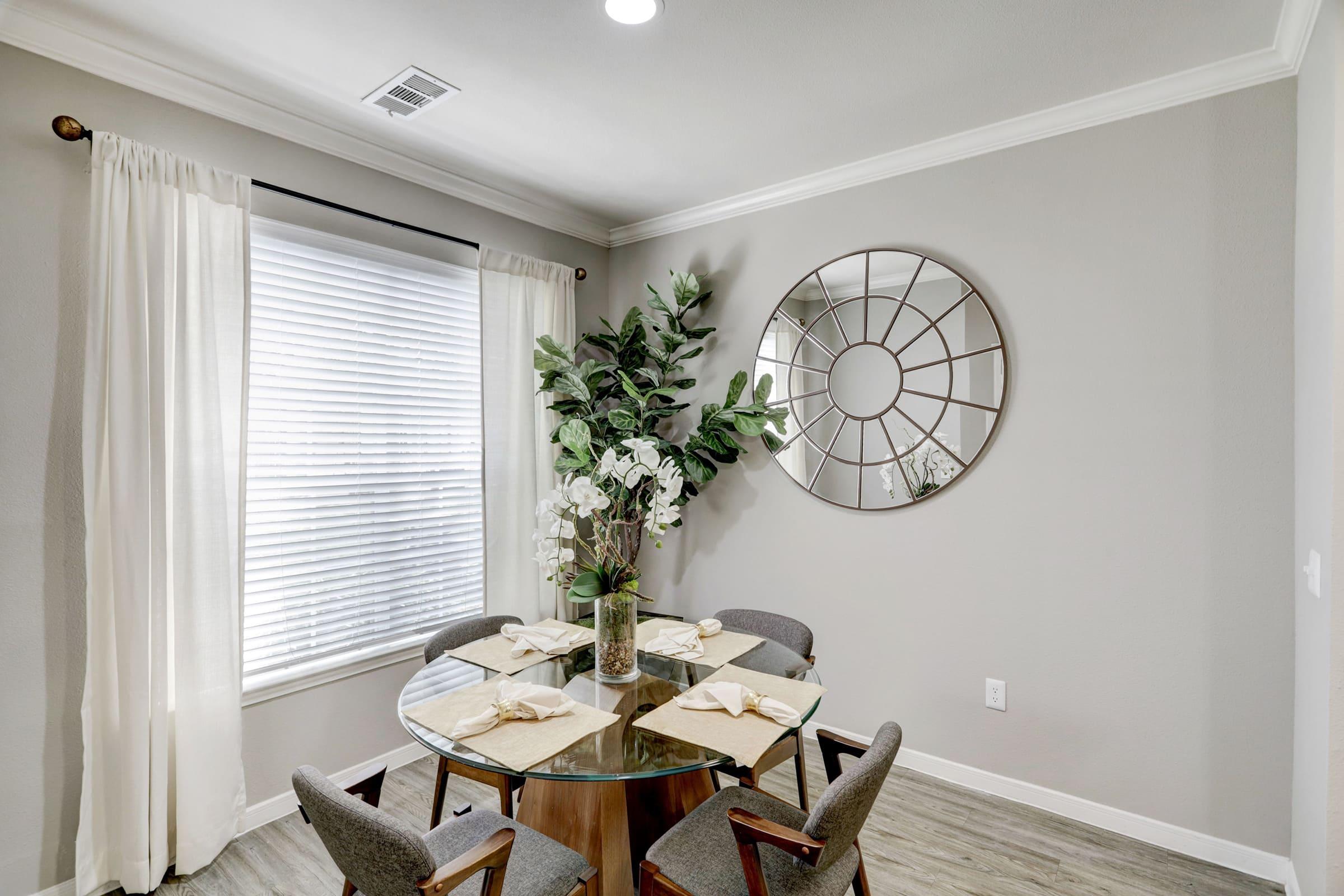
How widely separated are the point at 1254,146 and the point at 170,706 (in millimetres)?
4097

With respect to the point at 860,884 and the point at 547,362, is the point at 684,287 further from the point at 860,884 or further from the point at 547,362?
the point at 860,884

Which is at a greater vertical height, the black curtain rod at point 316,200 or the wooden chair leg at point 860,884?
the black curtain rod at point 316,200

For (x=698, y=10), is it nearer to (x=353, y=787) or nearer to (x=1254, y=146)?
(x=1254, y=146)

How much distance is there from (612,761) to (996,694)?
6.24 feet

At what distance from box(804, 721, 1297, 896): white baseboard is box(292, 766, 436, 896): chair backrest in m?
2.30

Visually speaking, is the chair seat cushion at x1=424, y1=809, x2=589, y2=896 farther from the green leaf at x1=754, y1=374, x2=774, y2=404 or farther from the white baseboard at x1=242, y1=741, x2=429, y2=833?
the green leaf at x1=754, y1=374, x2=774, y2=404

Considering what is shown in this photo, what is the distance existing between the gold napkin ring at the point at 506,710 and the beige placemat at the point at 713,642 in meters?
0.43

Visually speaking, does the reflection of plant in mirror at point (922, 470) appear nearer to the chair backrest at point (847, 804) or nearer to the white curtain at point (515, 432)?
the chair backrest at point (847, 804)

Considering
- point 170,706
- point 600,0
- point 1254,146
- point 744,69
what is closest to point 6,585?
point 170,706

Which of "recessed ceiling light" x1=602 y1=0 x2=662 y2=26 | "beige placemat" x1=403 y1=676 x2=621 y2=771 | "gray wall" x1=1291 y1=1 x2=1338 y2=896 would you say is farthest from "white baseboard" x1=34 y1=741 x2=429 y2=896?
"gray wall" x1=1291 y1=1 x2=1338 y2=896

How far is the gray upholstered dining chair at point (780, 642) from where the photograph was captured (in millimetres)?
1992

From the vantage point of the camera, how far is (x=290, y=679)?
8.34 feet

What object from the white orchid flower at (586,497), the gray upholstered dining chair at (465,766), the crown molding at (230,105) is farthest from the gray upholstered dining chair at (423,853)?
the crown molding at (230,105)

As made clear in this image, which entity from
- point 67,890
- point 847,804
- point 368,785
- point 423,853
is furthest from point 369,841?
point 67,890
